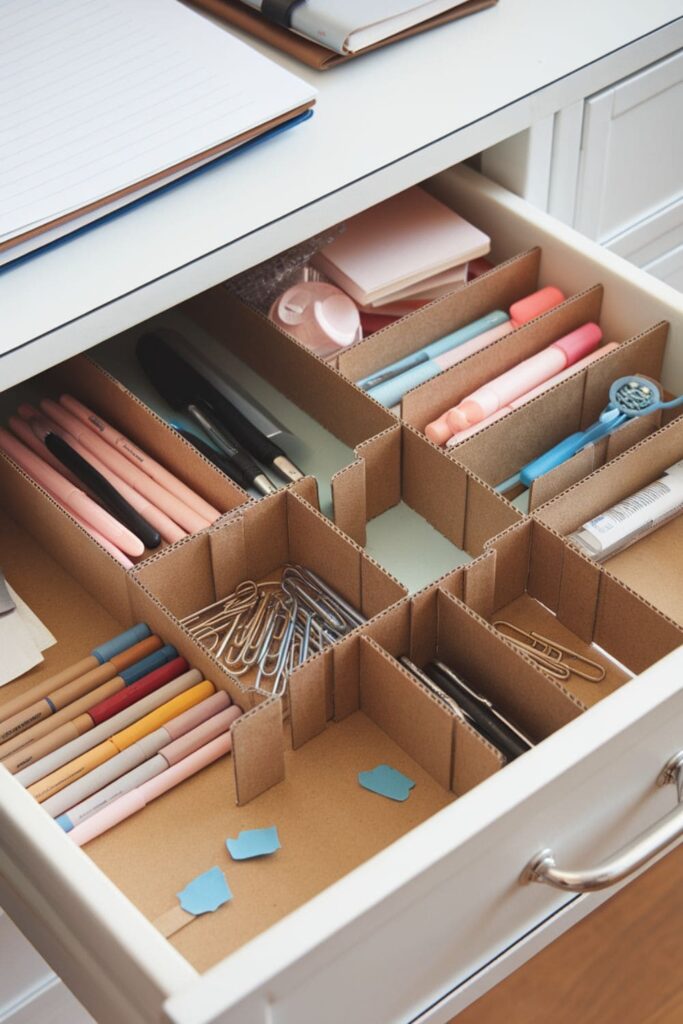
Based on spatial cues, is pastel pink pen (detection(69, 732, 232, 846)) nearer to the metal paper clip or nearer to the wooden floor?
the metal paper clip

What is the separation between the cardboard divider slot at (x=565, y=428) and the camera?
36.2 inches

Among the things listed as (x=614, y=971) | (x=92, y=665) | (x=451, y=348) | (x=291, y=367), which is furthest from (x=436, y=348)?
(x=614, y=971)

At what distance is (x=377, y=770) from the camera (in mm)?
801

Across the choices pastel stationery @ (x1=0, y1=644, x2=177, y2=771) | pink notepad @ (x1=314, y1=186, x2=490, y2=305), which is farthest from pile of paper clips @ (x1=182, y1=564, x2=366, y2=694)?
pink notepad @ (x1=314, y1=186, x2=490, y2=305)

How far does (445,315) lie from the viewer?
104cm

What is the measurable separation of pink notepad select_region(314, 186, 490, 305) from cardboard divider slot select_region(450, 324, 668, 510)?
0.16 m

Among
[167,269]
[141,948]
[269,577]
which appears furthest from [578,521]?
[141,948]

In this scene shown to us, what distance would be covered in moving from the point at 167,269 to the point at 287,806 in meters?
0.35

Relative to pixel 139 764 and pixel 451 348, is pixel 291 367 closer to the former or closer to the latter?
pixel 451 348

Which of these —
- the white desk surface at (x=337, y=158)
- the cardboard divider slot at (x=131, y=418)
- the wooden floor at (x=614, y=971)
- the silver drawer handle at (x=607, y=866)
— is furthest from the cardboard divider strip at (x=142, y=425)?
the wooden floor at (x=614, y=971)

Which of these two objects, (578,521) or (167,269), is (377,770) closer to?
(578,521)

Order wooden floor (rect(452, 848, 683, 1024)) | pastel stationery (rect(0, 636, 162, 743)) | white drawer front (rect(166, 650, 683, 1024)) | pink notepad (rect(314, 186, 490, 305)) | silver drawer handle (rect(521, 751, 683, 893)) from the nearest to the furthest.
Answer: white drawer front (rect(166, 650, 683, 1024)) < silver drawer handle (rect(521, 751, 683, 893)) < pastel stationery (rect(0, 636, 162, 743)) < pink notepad (rect(314, 186, 490, 305)) < wooden floor (rect(452, 848, 683, 1024))

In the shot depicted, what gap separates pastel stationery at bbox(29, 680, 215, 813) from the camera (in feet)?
2.54

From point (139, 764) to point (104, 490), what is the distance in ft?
0.69
